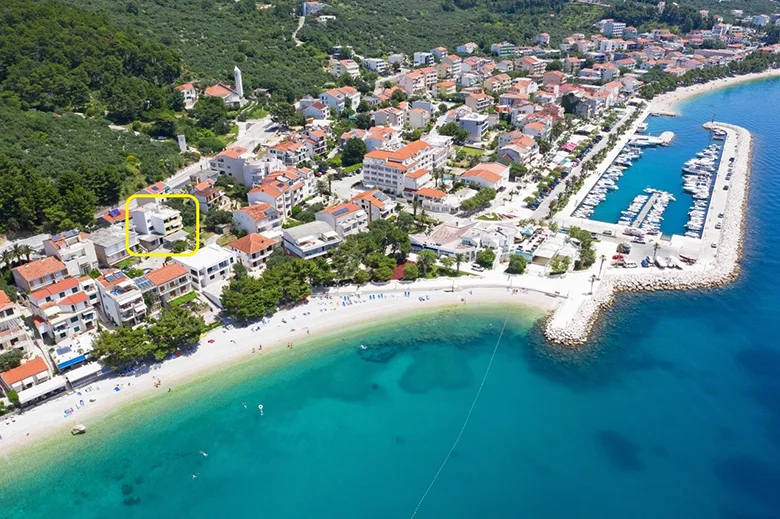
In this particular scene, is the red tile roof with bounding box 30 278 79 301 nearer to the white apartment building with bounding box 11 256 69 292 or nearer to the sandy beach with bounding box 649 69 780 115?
the white apartment building with bounding box 11 256 69 292

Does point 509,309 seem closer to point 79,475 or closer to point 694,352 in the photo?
point 694,352

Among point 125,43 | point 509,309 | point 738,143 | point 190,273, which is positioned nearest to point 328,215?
point 190,273

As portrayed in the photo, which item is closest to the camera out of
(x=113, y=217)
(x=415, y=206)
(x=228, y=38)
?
(x=113, y=217)

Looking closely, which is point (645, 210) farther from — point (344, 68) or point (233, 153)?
point (344, 68)

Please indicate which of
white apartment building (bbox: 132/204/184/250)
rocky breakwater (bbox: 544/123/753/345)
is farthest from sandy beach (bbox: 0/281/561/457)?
white apartment building (bbox: 132/204/184/250)

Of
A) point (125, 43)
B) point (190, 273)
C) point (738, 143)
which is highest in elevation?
point (125, 43)

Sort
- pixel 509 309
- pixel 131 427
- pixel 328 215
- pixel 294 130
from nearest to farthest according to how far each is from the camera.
→ 1. pixel 131 427
2. pixel 509 309
3. pixel 328 215
4. pixel 294 130

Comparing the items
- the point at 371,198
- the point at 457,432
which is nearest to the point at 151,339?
the point at 457,432
